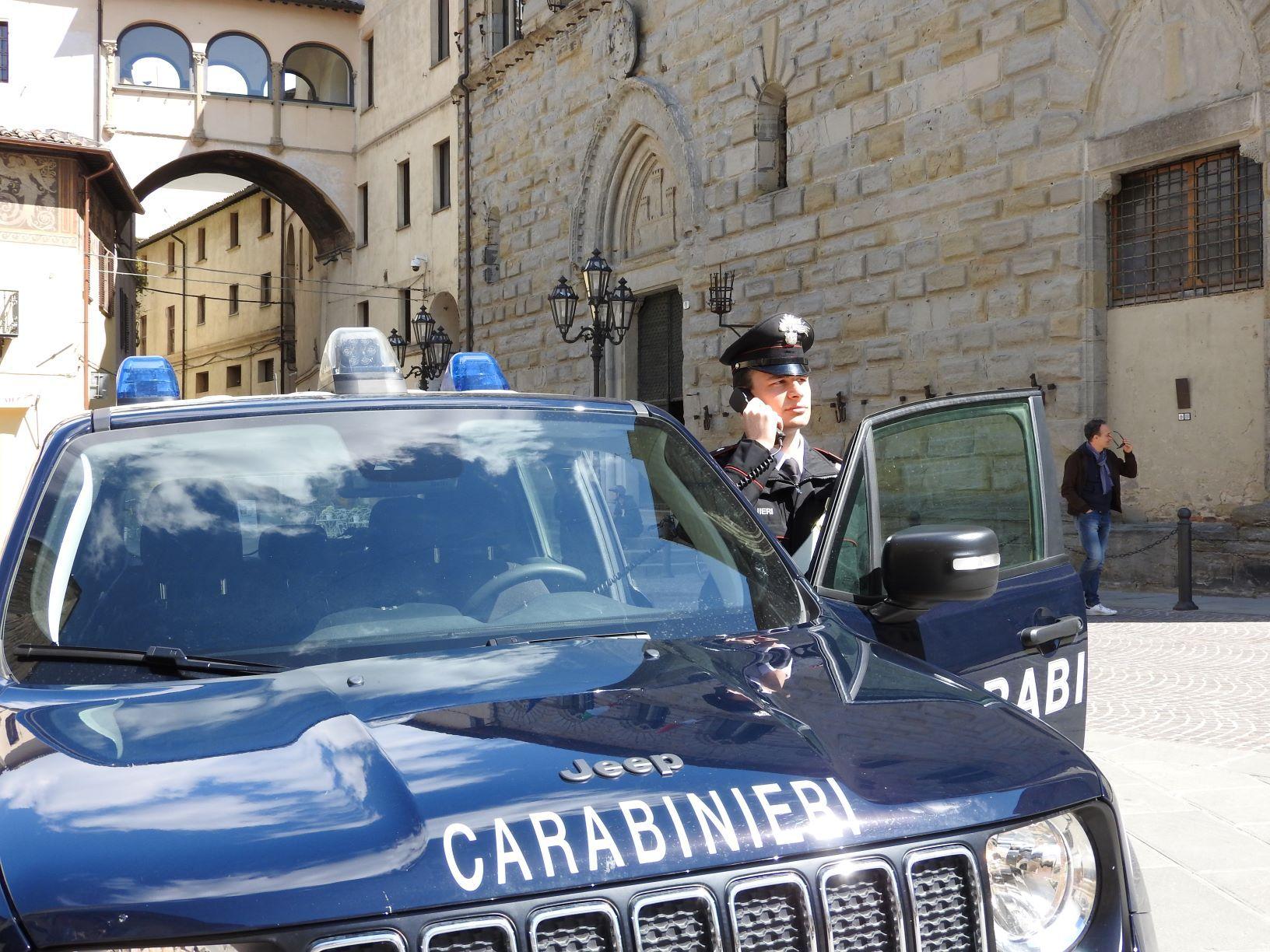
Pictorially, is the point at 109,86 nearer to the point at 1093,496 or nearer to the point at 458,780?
the point at 1093,496

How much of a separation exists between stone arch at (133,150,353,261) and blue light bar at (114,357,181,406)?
32.6 meters

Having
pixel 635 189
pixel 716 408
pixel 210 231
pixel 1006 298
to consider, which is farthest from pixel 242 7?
pixel 1006 298

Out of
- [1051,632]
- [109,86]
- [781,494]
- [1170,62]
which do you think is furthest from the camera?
[109,86]

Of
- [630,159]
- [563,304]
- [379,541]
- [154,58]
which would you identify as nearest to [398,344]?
[630,159]

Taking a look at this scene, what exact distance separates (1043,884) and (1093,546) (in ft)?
35.8

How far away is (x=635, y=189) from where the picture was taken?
2255 centimetres

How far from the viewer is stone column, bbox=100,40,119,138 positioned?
33125mm

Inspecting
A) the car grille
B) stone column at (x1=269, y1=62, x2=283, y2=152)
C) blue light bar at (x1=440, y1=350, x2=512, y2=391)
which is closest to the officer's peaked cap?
blue light bar at (x1=440, y1=350, x2=512, y2=391)

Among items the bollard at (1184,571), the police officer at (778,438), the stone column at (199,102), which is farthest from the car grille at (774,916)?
the stone column at (199,102)

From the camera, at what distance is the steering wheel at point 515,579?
2631mm

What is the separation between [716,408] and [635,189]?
4.88 meters

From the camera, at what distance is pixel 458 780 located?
1768mm

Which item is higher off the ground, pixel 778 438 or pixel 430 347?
pixel 430 347

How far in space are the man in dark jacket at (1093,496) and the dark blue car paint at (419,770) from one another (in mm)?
10468
